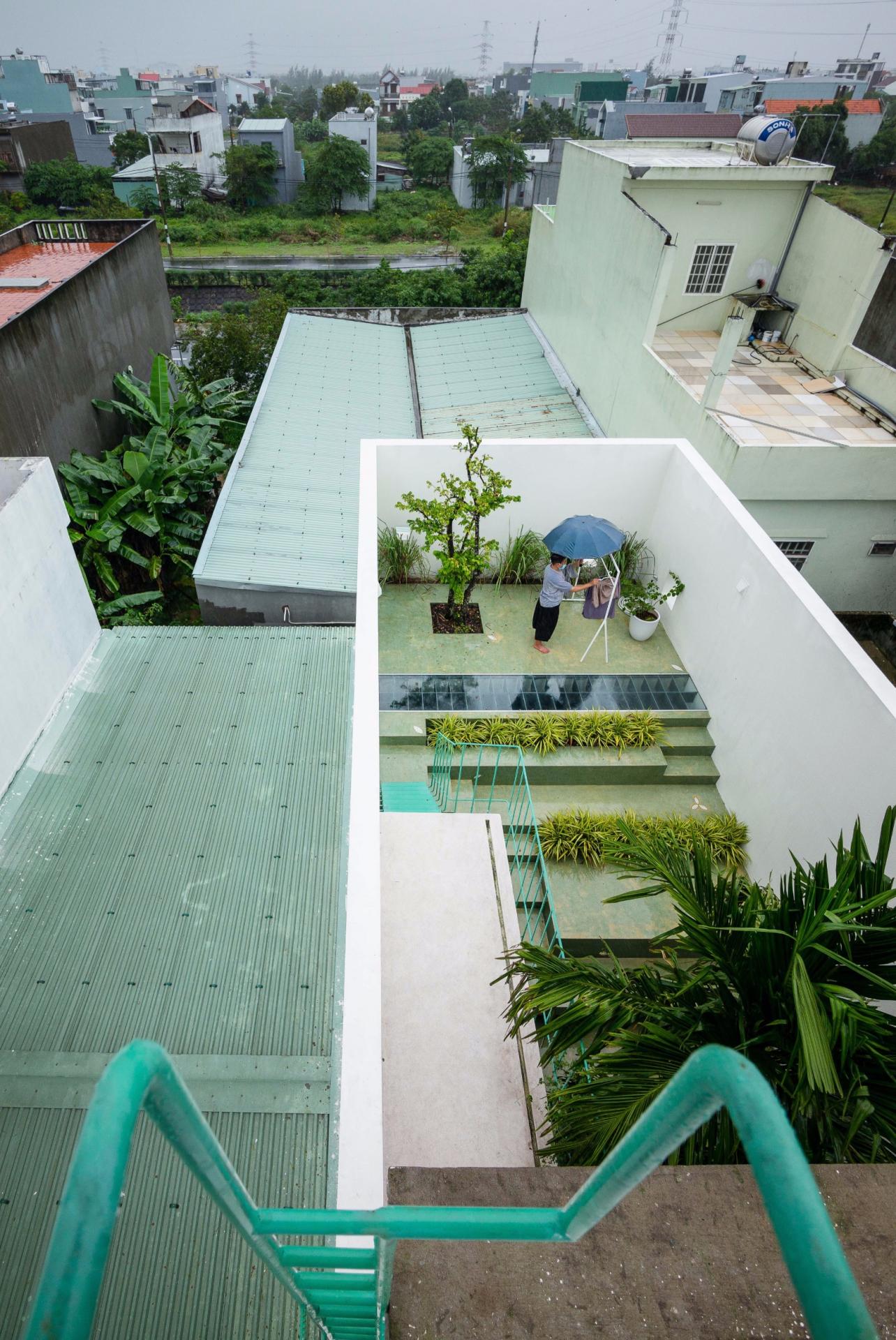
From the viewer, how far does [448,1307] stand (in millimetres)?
1832

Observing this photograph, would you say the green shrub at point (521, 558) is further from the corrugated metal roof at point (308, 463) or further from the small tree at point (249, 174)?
the small tree at point (249, 174)

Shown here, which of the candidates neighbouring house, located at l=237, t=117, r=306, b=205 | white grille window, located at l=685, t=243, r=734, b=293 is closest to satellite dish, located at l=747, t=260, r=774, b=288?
white grille window, located at l=685, t=243, r=734, b=293

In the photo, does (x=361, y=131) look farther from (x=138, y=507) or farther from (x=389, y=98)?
(x=138, y=507)

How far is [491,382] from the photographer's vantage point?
18.0 meters

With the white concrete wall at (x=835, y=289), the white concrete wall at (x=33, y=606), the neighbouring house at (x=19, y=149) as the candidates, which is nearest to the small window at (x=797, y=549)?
the white concrete wall at (x=835, y=289)

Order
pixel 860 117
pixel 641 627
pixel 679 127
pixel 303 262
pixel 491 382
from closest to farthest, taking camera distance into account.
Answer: pixel 641 627 → pixel 491 382 → pixel 679 127 → pixel 303 262 → pixel 860 117

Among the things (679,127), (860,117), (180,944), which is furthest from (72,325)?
(860,117)

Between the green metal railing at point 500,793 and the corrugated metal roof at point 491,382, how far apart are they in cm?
944

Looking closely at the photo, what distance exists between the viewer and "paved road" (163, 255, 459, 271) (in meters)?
48.4

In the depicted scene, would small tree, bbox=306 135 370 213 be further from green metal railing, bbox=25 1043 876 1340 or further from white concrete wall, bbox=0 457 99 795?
green metal railing, bbox=25 1043 876 1340

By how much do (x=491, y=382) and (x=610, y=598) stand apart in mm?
11589

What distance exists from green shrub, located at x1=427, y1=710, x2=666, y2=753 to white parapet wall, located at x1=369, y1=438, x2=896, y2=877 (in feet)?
3.16

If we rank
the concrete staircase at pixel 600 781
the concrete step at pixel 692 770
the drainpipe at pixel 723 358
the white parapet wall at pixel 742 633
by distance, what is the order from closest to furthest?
1. the white parapet wall at pixel 742 633
2. the concrete staircase at pixel 600 781
3. the concrete step at pixel 692 770
4. the drainpipe at pixel 723 358

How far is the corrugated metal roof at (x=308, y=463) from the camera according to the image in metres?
11.9
